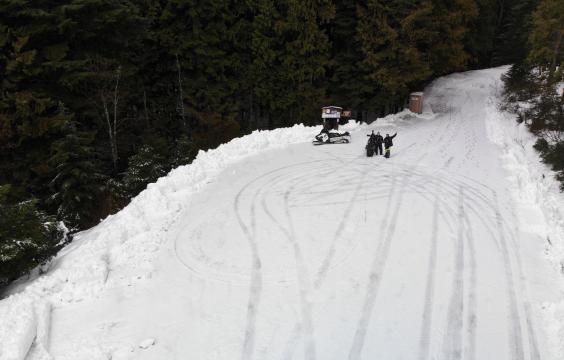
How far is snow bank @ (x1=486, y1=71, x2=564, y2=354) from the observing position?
23.3ft

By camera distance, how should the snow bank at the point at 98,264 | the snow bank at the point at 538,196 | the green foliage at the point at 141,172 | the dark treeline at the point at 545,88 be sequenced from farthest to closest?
the green foliage at the point at 141,172 → the dark treeline at the point at 545,88 → the snow bank at the point at 538,196 → the snow bank at the point at 98,264

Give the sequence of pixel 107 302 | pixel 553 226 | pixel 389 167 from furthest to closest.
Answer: pixel 389 167 → pixel 553 226 → pixel 107 302

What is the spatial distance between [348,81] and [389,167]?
13.6 meters

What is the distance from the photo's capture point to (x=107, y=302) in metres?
7.38

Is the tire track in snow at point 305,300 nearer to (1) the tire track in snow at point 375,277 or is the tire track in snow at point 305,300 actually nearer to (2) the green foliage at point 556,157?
(1) the tire track in snow at point 375,277

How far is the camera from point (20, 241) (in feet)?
25.4

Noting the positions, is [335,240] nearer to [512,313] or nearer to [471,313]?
[471,313]

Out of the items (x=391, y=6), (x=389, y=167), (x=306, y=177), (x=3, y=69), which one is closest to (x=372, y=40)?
(x=391, y=6)

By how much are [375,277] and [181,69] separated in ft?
74.3

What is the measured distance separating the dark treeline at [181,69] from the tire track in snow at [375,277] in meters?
10.8

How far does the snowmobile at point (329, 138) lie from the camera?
18.6 m

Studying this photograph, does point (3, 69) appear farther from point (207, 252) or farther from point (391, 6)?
point (391, 6)

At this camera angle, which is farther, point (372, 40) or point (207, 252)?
point (372, 40)

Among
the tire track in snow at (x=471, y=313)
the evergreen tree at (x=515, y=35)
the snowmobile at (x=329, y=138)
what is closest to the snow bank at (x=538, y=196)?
the tire track in snow at (x=471, y=313)
